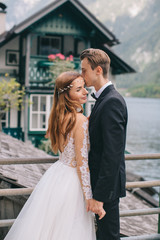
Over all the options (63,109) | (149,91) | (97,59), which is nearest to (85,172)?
(63,109)

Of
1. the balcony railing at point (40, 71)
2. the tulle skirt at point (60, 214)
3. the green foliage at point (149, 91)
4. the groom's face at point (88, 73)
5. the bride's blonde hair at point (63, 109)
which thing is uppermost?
the green foliage at point (149, 91)

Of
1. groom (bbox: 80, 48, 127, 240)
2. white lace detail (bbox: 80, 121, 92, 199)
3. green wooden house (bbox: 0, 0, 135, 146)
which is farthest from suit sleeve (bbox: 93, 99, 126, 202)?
green wooden house (bbox: 0, 0, 135, 146)

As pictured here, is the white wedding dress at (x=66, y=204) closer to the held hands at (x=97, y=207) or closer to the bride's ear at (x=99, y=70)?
the held hands at (x=97, y=207)

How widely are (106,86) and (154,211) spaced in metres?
1.52

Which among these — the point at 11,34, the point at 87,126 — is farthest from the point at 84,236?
the point at 11,34

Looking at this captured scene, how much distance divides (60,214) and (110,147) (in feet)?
2.35

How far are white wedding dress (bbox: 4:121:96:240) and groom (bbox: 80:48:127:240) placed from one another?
0.09m

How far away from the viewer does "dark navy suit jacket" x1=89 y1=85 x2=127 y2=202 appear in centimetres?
274

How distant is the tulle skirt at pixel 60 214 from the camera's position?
Answer: 2977mm

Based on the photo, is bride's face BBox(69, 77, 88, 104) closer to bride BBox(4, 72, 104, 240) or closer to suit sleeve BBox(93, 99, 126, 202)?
bride BBox(4, 72, 104, 240)

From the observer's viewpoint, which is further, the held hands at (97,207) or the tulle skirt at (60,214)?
the tulle skirt at (60,214)

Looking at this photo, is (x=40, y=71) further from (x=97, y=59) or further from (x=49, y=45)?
(x=97, y=59)

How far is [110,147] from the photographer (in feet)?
8.97

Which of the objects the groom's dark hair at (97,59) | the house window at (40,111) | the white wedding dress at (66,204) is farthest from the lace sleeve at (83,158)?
the house window at (40,111)
